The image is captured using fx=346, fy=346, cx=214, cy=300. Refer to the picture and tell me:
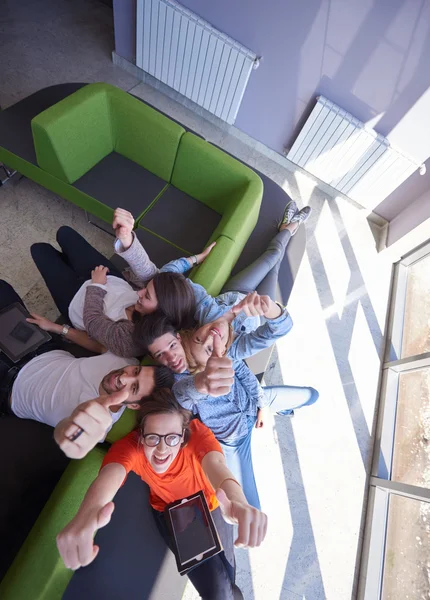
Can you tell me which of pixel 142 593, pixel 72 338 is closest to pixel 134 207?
pixel 72 338

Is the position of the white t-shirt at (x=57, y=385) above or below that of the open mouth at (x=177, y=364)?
below

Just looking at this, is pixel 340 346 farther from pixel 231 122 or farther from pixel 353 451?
pixel 231 122

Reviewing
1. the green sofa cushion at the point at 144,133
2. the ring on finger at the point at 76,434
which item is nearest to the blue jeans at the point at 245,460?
the ring on finger at the point at 76,434

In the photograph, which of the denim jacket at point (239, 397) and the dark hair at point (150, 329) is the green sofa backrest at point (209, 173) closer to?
the denim jacket at point (239, 397)

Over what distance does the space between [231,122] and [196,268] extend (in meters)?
2.49

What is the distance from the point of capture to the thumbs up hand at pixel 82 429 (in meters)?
1.02

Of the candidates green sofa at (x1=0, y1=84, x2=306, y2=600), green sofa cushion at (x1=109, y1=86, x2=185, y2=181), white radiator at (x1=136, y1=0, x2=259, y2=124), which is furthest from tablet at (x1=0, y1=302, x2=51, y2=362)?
white radiator at (x1=136, y1=0, x2=259, y2=124)

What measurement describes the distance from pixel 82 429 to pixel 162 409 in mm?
541

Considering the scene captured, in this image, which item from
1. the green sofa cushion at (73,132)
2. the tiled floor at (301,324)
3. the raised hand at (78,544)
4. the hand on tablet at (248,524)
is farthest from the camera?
the tiled floor at (301,324)

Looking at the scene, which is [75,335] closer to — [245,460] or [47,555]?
[47,555]

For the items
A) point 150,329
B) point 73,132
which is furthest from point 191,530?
point 73,132

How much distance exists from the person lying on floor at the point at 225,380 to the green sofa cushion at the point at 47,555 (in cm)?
62

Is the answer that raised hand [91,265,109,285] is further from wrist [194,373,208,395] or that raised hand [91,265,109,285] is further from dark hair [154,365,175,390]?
wrist [194,373,208,395]

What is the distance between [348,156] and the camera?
143 inches
